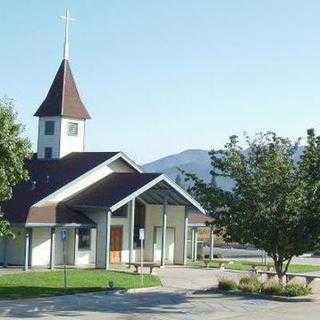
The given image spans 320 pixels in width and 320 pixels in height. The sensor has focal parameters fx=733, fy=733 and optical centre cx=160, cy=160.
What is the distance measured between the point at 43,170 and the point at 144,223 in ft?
23.0

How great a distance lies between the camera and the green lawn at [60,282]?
2781 cm

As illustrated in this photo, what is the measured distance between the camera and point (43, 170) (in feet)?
145

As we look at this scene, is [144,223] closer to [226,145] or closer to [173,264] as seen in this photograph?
[173,264]

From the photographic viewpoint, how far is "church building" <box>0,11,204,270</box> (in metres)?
38.5

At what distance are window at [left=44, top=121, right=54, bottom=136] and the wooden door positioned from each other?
7439 millimetres

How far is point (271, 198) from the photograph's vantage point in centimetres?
2811

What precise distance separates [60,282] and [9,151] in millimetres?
10098

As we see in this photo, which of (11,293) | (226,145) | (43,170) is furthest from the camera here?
(43,170)

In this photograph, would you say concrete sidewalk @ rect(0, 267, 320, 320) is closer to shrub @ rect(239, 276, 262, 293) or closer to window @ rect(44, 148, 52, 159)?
shrub @ rect(239, 276, 262, 293)

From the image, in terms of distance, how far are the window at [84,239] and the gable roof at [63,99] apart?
26.1ft

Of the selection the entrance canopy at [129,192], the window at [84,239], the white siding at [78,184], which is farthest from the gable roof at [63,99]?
the window at [84,239]

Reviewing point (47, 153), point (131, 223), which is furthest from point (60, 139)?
point (131, 223)

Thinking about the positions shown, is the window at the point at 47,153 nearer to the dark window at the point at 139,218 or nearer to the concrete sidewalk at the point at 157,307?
the dark window at the point at 139,218

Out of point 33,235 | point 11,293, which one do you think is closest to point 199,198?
point 11,293
